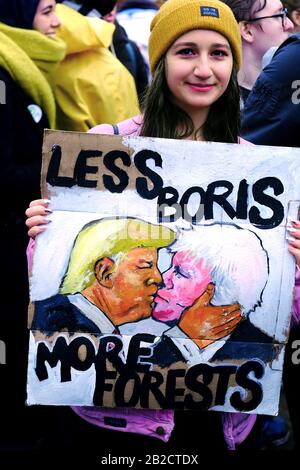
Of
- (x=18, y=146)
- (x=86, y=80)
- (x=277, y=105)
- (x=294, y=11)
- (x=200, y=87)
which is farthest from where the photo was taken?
(x=86, y=80)

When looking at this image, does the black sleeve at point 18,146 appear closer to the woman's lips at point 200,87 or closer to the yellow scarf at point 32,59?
the yellow scarf at point 32,59

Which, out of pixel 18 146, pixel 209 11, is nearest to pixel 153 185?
pixel 209 11

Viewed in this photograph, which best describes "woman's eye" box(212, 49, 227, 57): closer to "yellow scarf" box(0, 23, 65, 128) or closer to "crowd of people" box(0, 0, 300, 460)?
"crowd of people" box(0, 0, 300, 460)

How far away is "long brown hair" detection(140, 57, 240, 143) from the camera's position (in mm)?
2986

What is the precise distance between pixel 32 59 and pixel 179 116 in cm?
186

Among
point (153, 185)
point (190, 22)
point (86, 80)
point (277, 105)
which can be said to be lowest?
point (153, 185)

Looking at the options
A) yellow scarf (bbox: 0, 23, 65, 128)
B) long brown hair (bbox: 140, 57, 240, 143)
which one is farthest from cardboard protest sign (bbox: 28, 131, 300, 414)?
yellow scarf (bbox: 0, 23, 65, 128)

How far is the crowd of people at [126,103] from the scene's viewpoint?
2.94m

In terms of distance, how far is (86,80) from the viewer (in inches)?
199

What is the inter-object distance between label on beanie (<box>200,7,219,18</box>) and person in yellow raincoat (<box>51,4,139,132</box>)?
2.10m

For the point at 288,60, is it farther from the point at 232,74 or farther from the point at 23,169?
the point at 23,169

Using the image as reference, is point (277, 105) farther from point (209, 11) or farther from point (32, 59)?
point (32, 59)

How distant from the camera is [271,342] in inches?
→ 111

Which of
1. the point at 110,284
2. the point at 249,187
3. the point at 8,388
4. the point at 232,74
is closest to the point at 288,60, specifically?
the point at 232,74
